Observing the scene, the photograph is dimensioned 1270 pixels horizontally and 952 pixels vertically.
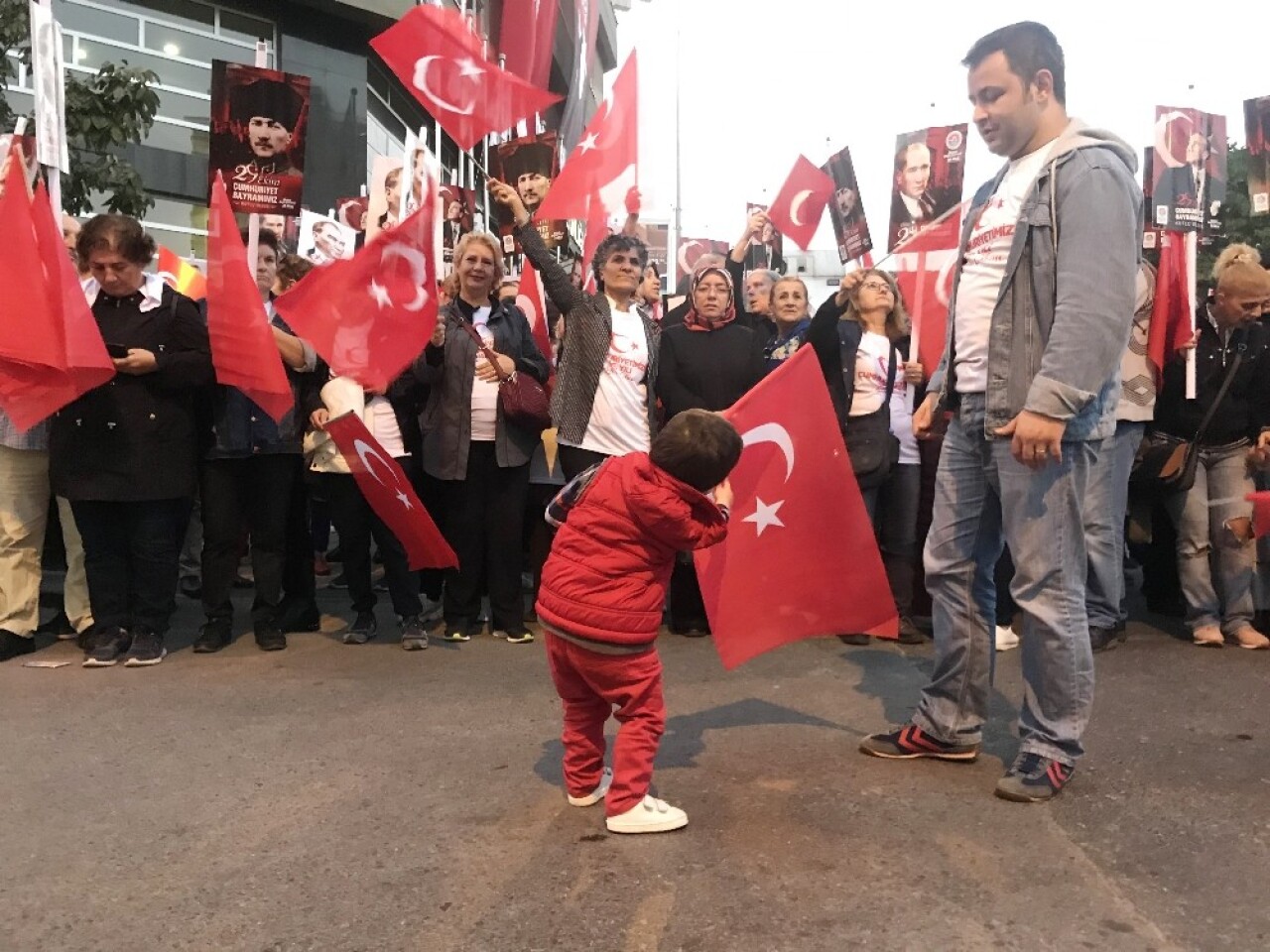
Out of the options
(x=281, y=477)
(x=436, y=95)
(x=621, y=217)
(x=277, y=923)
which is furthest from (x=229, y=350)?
(x=277, y=923)

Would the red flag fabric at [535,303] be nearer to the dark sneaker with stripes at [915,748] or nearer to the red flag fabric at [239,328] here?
the red flag fabric at [239,328]

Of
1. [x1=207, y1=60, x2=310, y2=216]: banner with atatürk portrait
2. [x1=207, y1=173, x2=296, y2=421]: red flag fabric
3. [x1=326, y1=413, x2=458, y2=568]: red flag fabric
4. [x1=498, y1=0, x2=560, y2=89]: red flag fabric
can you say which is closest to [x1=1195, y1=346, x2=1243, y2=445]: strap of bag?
[x1=326, y1=413, x2=458, y2=568]: red flag fabric

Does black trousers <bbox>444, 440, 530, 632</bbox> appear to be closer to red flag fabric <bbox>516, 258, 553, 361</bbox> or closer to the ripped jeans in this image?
red flag fabric <bbox>516, 258, 553, 361</bbox>

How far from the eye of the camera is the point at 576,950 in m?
2.42

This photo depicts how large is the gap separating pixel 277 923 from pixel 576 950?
2.35ft

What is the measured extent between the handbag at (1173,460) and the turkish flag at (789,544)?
2.65 m

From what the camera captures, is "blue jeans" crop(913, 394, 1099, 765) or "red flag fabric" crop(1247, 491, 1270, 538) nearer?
"blue jeans" crop(913, 394, 1099, 765)

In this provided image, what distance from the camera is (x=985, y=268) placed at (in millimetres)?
3512

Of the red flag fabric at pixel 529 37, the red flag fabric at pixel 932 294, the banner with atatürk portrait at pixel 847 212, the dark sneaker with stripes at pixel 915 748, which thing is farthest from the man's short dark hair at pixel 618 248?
the red flag fabric at pixel 529 37

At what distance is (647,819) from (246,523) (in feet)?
11.4

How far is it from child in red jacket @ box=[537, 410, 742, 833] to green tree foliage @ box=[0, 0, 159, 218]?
23.0ft

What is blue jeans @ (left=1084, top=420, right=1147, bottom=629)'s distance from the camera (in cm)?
533

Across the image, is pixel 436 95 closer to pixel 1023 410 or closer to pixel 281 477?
pixel 281 477

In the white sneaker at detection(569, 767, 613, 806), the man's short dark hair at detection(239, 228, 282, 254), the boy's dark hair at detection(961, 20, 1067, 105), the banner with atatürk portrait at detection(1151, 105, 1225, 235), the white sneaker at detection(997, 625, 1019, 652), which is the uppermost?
the banner with atatürk portrait at detection(1151, 105, 1225, 235)
